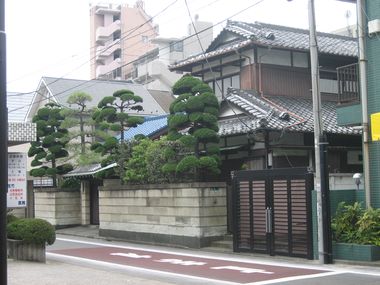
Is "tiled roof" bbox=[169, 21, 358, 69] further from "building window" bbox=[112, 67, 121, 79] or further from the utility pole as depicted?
"building window" bbox=[112, 67, 121, 79]

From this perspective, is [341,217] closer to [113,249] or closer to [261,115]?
[261,115]

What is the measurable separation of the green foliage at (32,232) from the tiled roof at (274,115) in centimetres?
815

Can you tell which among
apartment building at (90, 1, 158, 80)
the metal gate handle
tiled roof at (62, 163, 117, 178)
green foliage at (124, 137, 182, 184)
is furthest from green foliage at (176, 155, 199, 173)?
apartment building at (90, 1, 158, 80)

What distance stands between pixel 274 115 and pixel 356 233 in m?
7.02

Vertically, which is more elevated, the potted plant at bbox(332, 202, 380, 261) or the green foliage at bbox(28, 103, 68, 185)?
the green foliage at bbox(28, 103, 68, 185)

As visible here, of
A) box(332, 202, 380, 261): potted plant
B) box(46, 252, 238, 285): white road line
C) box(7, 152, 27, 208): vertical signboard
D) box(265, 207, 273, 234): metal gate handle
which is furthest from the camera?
box(265, 207, 273, 234): metal gate handle

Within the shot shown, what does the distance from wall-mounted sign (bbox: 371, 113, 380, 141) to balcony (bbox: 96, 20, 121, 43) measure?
58085 mm

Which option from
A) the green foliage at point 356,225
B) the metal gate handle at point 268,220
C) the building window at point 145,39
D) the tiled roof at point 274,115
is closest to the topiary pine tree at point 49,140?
the tiled roof at point 274,115

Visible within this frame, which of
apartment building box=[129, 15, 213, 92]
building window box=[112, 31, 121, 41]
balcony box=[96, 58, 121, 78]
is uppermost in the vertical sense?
building window box=[112, 31, 121, 41]

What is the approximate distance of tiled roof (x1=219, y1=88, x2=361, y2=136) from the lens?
19812 millimetres

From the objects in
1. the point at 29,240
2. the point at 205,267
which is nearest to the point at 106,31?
the point at 29,240

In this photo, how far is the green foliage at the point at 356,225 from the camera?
1421 centimetres

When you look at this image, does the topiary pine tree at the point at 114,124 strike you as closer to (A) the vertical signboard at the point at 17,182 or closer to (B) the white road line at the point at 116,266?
(B) the white road line at the point at 116,266

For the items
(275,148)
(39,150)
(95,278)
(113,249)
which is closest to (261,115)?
(275,148)
